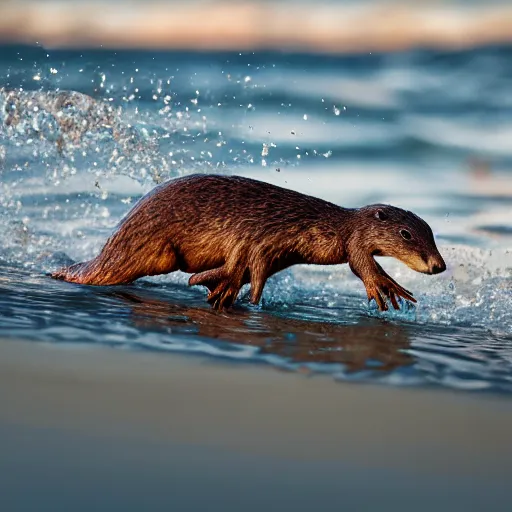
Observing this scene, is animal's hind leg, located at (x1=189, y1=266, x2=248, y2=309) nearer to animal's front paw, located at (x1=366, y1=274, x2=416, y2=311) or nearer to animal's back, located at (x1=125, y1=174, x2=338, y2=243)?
animal's back, located at (x1=125, y1=174, x2=338, y2=243)

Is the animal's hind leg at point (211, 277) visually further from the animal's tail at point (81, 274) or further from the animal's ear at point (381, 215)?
the animal's ear at point (381, 215)

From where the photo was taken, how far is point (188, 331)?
2.61 meters

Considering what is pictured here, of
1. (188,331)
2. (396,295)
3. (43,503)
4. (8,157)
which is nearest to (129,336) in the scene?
(188,331)

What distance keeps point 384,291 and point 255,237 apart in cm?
54

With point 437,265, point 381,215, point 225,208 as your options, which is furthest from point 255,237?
point 437,265

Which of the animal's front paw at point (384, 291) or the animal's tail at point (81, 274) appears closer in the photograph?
the animal's front paw at point (384, 291)

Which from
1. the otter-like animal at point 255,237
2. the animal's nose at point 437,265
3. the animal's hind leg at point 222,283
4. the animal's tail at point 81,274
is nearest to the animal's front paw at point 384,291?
the otter-like animal at point 255,237

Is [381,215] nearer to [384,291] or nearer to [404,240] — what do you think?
[404,240]

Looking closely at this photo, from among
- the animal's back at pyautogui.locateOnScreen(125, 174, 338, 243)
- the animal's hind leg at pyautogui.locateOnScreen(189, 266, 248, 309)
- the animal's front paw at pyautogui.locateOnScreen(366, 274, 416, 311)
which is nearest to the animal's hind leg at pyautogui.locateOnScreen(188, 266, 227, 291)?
the animal's hind leg at pyautogui.locateOnScreen(189, 266, 248, 309)

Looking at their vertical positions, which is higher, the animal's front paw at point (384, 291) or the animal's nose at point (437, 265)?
the animal's nose at point (437, 265)

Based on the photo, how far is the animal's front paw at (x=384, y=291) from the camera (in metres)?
3.44

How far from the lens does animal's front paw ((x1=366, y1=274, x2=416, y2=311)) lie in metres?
3.44

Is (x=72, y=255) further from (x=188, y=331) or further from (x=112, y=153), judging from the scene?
(x=188, y=331)

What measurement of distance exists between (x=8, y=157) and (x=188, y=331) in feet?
9.91
